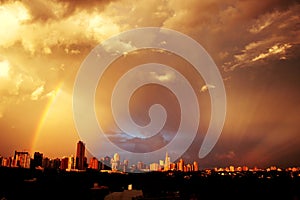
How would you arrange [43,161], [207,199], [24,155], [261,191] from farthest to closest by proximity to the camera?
[43,161]
[24,155]
[261,191]
[207,199]

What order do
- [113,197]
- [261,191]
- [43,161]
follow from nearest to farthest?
[113,197]
[261,191]
[43,161]

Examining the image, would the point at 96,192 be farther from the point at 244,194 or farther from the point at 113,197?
the point at 244,194

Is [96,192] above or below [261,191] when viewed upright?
above

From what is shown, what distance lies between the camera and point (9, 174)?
13162cm

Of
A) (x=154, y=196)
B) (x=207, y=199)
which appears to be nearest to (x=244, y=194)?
(x=207, y=199)

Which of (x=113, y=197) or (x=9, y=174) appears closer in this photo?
(x=113, y=197)

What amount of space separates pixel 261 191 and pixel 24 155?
461 ft

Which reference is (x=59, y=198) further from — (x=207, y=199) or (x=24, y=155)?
(x=24, y=155)

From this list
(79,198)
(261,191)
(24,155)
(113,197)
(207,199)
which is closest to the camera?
(113,197)

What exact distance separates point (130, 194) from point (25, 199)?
142ft

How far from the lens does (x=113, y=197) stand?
42.6 m

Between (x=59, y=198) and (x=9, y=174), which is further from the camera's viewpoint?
(x=9, y=174)

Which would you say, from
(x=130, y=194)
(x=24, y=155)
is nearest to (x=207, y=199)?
(x=130, y=194)

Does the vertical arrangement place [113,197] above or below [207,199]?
above
